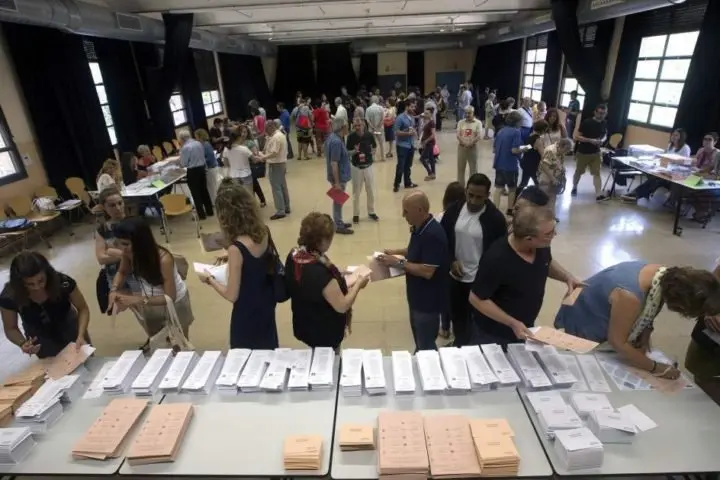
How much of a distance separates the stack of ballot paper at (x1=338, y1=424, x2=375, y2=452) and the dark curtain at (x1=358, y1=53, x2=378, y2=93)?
20383 mm

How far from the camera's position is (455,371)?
208 cm

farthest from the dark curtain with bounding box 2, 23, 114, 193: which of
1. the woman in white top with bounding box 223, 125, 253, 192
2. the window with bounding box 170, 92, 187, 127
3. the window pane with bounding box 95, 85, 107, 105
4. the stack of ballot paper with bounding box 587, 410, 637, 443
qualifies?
the stack of ballot paper with bounding box 587, 410, 637, 443

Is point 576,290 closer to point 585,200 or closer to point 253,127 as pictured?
point 585,200

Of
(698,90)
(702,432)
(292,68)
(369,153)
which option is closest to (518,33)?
(698,90)

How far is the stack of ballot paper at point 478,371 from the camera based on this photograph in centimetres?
201

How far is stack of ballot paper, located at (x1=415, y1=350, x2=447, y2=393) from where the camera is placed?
2.00m

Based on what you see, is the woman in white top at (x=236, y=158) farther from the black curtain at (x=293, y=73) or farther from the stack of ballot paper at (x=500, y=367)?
the black curtain at (x=293, y=73)

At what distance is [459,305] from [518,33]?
1142 centimetres

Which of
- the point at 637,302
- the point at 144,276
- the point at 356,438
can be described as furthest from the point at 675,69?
the point at 144,276

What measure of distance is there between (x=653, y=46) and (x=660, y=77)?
702 mm

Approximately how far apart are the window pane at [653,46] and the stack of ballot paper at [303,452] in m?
10.1

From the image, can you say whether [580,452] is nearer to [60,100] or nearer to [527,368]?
[527,368]

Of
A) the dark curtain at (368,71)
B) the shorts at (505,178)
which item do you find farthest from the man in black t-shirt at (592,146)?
the dark curtain at (368,71)

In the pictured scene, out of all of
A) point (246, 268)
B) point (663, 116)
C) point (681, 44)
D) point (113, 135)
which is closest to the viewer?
point (246, 268)
